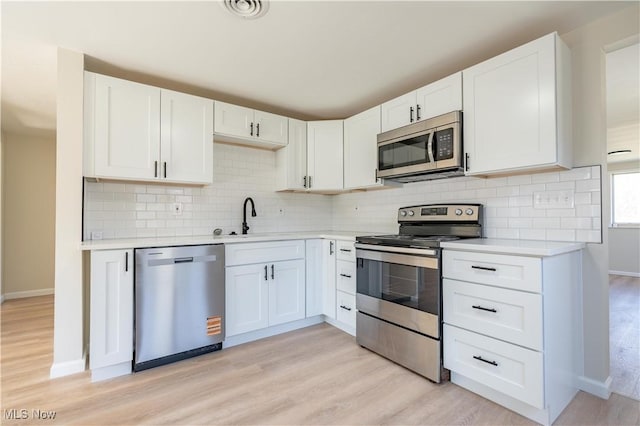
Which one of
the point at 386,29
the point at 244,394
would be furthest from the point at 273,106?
the point at 244,394

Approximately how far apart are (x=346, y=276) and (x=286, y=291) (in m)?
0.60

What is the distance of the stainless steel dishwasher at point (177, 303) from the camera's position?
7.44 feet

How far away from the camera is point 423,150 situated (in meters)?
2.50

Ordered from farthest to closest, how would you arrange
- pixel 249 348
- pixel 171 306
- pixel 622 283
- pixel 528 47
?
pixel 622 283 → pixel 249 348 → pixel 171 306 → pixel 528 47

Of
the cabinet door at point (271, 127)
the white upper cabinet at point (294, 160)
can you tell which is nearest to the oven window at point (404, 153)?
the white upper cabinet at point (294, 160)

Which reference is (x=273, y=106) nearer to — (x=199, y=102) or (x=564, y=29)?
(x=199, y=102)

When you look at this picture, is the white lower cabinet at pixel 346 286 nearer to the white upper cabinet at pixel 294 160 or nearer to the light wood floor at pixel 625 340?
the white upper cabinet at pixel 294 160

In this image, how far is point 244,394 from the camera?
199cm

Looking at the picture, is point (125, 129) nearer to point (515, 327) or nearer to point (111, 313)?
point (111, 313)

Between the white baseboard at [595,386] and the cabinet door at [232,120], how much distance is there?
3242 mm

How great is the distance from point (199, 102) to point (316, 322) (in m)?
2.45

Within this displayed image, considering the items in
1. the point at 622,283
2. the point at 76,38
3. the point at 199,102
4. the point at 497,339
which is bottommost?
the point at 622,283

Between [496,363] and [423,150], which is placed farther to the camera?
A: [423,150]

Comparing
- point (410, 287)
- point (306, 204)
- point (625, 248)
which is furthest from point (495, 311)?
point (625, 248)
